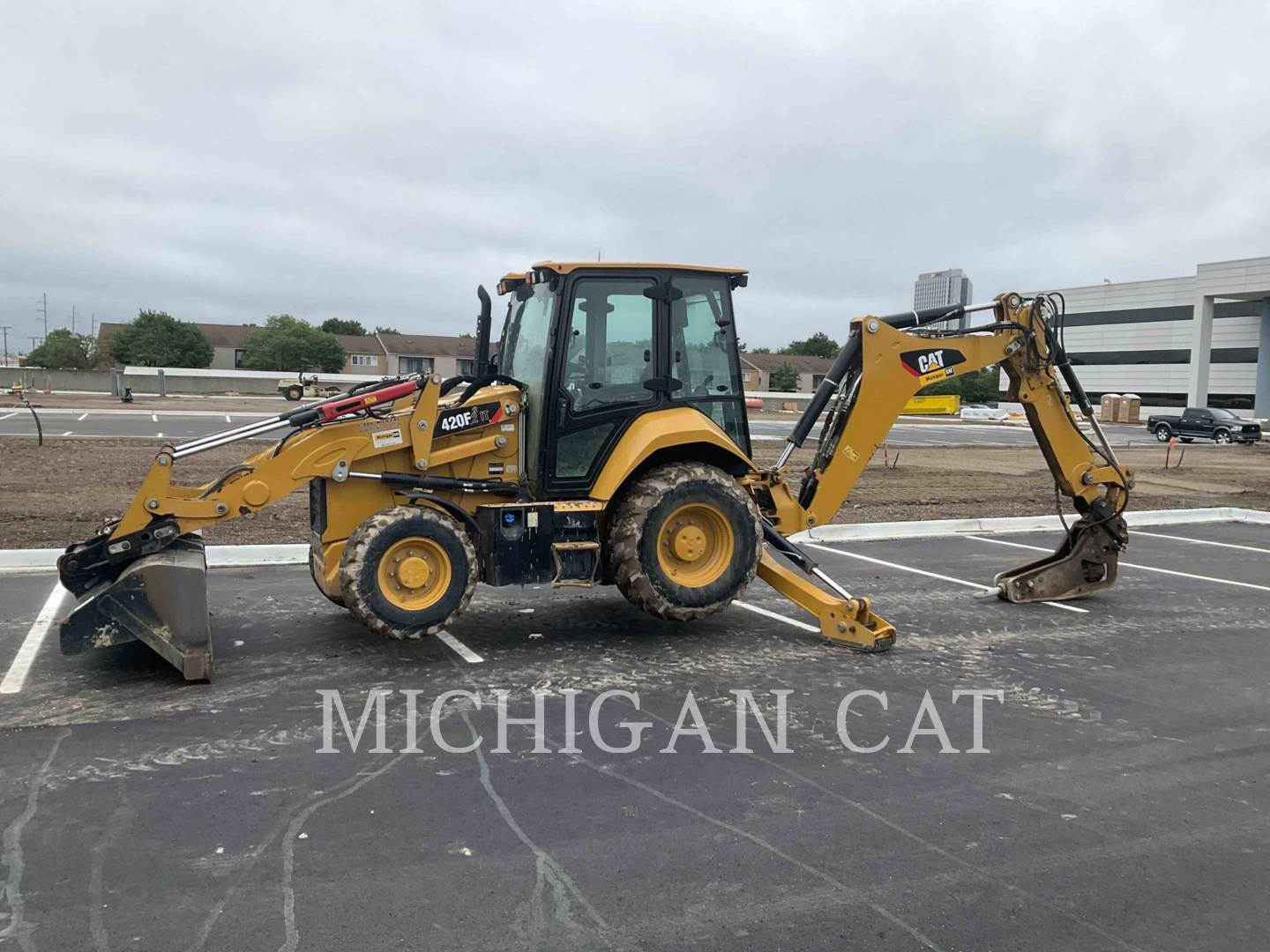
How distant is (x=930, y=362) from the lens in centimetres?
832

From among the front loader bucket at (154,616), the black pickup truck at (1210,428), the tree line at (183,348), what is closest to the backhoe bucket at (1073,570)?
the front loader bucket at (154,616)

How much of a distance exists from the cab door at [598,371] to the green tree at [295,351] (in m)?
84.0

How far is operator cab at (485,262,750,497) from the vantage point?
718 cm

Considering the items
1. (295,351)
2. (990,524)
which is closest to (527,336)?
(990,524)

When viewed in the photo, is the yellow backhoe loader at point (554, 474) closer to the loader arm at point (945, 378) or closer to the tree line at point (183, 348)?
the loader arm at point (945, 378)

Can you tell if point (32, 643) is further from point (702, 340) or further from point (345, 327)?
point (345, 327)

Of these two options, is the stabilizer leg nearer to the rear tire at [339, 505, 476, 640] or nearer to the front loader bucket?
the rear tire at [339, 505, 476, 640]

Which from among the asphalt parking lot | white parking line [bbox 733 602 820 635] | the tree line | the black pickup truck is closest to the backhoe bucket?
the asphalt parking lot

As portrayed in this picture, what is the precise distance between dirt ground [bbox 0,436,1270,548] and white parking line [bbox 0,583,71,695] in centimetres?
269

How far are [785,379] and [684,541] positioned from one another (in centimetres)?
9160

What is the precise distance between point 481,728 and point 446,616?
131 cm

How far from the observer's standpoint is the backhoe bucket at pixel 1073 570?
930 cm

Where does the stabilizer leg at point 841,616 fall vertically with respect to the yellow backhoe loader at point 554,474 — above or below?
below

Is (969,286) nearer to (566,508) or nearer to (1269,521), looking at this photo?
(1269,521)
